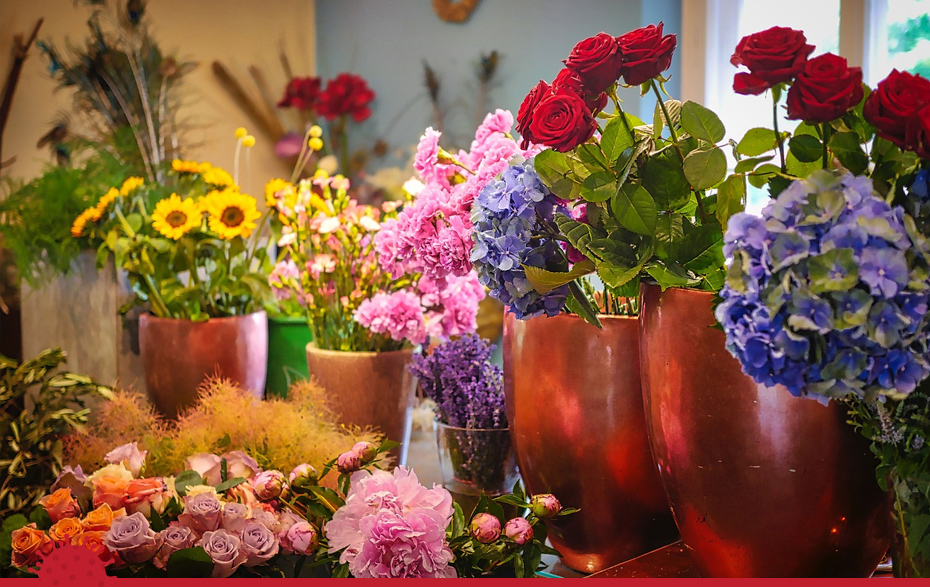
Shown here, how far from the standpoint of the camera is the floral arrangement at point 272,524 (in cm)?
54

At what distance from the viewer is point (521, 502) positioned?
0.62 meters

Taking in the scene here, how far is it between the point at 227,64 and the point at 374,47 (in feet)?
2.19

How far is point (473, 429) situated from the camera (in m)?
0.82

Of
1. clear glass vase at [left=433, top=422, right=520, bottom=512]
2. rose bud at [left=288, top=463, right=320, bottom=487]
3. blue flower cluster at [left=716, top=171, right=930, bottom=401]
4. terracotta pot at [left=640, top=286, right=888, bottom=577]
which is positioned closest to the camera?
blue flower cluster at [left=716, top=171, right=930, bottom=401]

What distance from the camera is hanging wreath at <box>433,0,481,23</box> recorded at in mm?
3012

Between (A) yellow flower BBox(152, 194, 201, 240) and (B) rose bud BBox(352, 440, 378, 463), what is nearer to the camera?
(B) rose bud BBox(352, 440, 378, 463)

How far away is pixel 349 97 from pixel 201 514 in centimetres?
274

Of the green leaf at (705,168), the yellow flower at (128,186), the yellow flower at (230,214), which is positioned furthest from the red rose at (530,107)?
the yellow flower at (128,186)

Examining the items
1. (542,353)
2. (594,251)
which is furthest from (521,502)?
(594,251)

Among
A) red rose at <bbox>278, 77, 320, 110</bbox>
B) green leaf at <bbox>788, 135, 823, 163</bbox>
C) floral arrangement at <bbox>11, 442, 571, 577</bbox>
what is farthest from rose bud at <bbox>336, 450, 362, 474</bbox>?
red rose at <bbox>278, 77, 320, 110</bbox>

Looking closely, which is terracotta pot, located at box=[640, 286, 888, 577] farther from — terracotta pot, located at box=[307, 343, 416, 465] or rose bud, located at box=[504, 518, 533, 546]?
terracotta pot, located at box=[307, 343, 416, 465]

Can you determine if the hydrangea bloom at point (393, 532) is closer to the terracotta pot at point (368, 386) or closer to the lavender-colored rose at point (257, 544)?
the lavender-colored rose at point (257, 544)

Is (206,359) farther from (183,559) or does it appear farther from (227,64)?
(227,64)

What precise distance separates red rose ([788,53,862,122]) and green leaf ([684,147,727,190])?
7 cm
